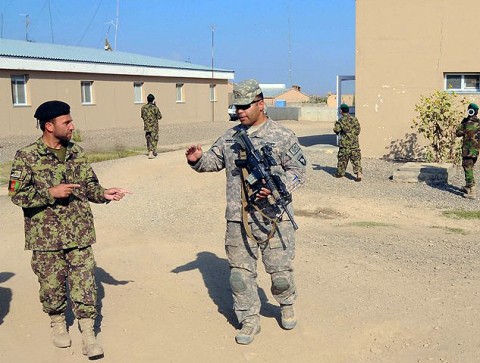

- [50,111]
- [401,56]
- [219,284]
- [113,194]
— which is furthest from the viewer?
[401,56]

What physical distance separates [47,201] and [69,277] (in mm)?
562

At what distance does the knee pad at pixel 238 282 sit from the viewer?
13.7 feet

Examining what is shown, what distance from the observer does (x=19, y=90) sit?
23234mm

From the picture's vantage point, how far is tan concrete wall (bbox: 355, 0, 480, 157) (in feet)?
43.9

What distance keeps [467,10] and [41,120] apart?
1182 cm

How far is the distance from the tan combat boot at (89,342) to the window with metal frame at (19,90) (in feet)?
68.3

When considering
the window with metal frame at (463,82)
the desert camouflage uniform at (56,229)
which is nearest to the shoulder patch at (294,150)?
the desert camouflage uniform at (56,229)

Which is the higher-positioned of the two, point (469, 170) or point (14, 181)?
point (14, 181)

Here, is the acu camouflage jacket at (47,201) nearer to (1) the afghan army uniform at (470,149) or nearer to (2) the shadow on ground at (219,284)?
(2) the shadow on ground at (219,284)

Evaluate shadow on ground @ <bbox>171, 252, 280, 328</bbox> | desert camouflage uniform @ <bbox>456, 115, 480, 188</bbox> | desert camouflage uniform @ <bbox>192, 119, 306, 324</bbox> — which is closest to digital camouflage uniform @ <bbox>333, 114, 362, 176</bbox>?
desert camouflage uniform @ <bbox>456, 115, 480, 188</bbox>

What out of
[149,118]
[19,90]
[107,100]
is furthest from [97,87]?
[149,118]

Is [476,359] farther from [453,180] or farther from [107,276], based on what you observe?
[453,180]

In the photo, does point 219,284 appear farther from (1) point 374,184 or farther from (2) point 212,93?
(2) point 212,93

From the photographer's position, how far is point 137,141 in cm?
2181
